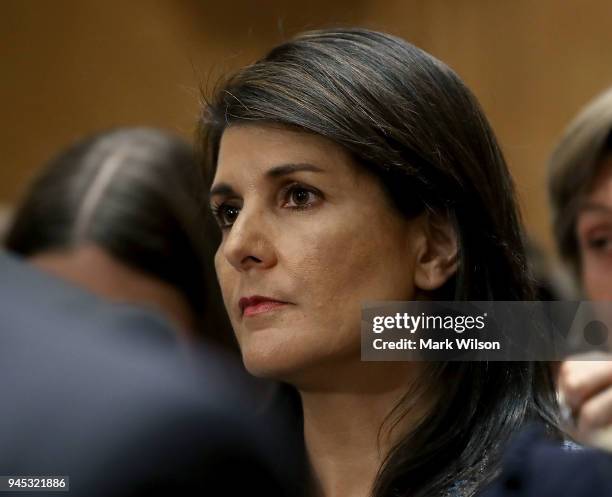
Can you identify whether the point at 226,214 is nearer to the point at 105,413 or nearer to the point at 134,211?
the point at 134,211

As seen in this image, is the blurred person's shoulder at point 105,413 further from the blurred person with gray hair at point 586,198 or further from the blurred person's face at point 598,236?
the blurred person's face at point 598,236

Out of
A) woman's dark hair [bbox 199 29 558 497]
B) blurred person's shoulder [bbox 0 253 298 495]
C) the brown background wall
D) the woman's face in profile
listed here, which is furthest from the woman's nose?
blurred person's shoulder [bbox 0 253 298 495]

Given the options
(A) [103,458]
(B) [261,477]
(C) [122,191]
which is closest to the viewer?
(A) [103,458]

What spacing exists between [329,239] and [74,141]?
704 mm

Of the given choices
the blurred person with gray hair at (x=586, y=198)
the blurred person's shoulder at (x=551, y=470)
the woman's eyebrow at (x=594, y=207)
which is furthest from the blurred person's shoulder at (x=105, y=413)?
the woman's eyebrow at (x=594, y=207)

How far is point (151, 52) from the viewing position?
155cm

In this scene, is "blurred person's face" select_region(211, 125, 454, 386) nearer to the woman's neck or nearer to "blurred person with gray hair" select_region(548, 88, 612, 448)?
the woman's neck

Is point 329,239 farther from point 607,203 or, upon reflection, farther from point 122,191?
point 122,191

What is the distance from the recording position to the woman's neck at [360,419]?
1093mm

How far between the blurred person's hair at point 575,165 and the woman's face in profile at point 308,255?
1.18 feet

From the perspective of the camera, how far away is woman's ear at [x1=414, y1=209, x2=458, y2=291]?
110cm

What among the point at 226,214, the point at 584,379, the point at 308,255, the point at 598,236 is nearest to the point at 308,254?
the point at 308,255

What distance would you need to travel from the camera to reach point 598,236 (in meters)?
1.26

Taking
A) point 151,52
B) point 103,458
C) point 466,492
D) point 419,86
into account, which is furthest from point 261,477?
point 151,52
